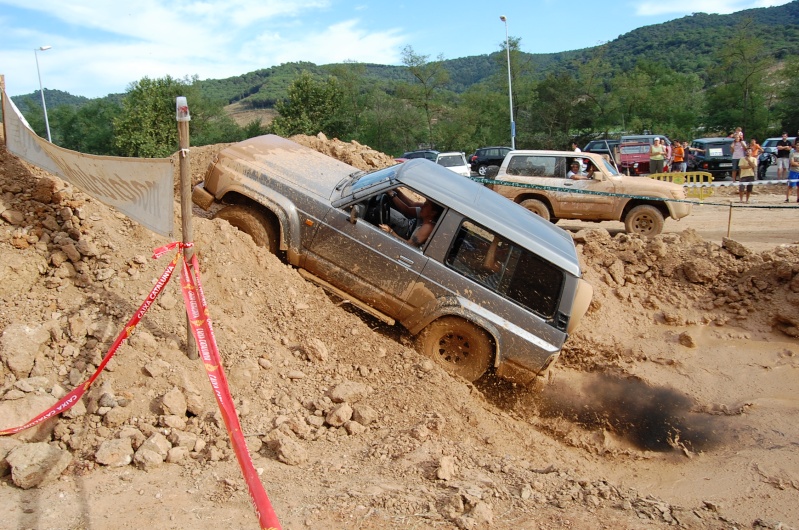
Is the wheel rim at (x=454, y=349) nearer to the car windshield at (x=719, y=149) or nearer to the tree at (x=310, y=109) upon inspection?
the car windshield at (x=719, y=149)

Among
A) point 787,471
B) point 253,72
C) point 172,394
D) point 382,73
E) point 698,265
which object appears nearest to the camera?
point 172,394

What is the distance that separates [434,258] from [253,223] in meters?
2.09

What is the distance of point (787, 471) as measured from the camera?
5293 mm

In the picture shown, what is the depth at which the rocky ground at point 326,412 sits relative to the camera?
13.4 feet

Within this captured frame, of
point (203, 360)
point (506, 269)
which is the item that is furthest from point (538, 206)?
point (203, 360)

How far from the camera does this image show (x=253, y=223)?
6.90 m

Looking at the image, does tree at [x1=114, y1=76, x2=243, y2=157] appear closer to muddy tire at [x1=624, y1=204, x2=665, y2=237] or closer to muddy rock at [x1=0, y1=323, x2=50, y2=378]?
muddy tire at [x1=624, y1=204, x2=665, y2=237]

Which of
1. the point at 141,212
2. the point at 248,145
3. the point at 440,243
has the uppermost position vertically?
the point at 248,145

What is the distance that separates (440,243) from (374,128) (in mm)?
36178

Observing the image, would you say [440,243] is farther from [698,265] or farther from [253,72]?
[253,72]

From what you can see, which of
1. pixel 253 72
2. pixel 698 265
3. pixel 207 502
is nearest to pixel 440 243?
pixel 207 502

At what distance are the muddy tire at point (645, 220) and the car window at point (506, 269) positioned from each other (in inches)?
280

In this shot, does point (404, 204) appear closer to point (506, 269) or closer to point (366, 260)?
point (366, 260)

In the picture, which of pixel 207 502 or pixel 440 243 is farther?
pixel 440 243
